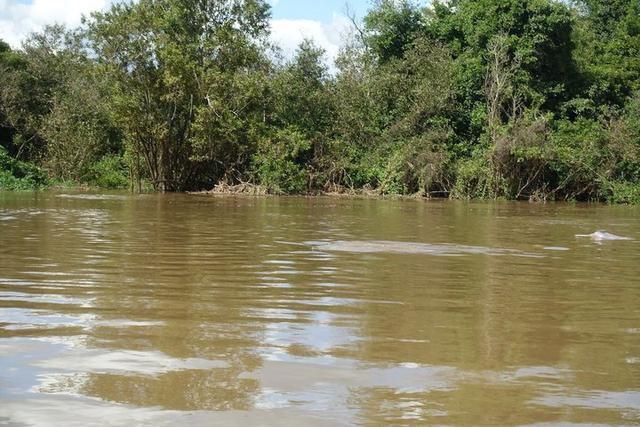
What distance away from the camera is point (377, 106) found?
32.4 meters

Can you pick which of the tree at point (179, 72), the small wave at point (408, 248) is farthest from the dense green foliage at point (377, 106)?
the small wave at point (408, 248)

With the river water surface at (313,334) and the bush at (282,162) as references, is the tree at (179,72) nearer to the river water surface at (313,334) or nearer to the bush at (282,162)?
the bush at (282,162)

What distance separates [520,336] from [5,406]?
9.68 feet

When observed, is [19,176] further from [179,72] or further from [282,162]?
[282,162]

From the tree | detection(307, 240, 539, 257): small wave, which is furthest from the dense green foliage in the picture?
detection(307, 240, 539, 257): small wave

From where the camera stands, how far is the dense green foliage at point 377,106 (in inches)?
1141

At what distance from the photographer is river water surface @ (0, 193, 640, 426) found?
3.28m

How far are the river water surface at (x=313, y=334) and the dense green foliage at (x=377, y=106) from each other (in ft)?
64.0

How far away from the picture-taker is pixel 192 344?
4.36m

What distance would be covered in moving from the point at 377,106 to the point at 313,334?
2826 cm

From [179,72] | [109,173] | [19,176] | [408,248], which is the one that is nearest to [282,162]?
[179,72]

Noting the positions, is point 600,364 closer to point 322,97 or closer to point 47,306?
point 47,306

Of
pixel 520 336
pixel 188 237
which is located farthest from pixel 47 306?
pixel 188 237

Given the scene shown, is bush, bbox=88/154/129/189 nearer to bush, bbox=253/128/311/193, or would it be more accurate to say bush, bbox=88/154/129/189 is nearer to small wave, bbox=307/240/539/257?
bush, bbox=253/128/311/193
